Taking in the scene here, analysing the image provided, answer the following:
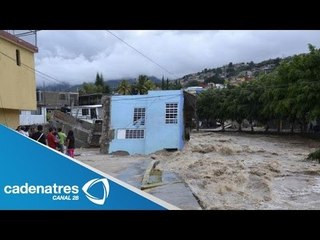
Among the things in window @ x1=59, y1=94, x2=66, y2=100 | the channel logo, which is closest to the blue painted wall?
window @ x1=59, y1=94, x2=66, y2=100

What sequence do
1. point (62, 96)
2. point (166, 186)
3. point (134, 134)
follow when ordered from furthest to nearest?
point (62, 96) < point (134, 134) < point (166, 186)

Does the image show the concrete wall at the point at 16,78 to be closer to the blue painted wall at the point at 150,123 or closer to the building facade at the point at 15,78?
the building facade at the point at 15,78

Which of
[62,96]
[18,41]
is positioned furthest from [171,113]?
[18,41]

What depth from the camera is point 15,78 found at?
11578 millimetres

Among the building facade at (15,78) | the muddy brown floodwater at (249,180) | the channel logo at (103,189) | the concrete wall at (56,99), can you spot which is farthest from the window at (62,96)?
the channel logo at (103,189)

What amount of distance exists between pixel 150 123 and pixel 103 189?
17.4m

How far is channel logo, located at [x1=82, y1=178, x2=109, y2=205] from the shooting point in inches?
215

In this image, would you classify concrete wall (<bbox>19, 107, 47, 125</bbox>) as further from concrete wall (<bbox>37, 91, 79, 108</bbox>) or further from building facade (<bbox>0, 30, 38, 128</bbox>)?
building facade (<bbox>0, 30, 38, 128</bbox>)

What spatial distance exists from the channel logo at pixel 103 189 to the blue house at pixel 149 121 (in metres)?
17.0

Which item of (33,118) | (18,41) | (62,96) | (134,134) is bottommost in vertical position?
(134,134)

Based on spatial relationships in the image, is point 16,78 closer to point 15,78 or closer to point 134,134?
point 15,78
